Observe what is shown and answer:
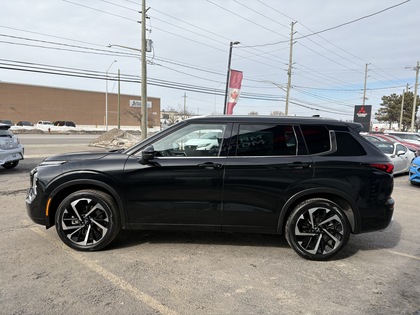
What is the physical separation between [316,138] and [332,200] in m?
0.82

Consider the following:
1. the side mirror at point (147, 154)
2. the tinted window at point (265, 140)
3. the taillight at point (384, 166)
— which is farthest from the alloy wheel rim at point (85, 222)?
the taillight at point (384, 166)

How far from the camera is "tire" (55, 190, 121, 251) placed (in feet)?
13.4

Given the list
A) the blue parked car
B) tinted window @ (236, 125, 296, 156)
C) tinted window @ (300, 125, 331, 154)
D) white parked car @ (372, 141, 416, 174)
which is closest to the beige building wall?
white parked car @ (372, 141, 416, 174)

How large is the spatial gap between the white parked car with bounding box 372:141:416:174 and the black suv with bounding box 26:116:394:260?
8716mm

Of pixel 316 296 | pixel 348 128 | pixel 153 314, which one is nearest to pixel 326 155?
pixel 348 128

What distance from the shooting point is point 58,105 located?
64.7m

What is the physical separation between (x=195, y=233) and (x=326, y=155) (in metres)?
2.27

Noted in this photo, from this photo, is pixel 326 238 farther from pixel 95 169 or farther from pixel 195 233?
pixel 95 169

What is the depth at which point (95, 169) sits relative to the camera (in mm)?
4051

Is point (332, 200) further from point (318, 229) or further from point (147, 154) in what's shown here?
point (147, 154)

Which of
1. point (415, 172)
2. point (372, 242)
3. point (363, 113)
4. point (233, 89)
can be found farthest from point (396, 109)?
point (372, 242)

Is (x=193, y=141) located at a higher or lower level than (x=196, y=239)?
higher

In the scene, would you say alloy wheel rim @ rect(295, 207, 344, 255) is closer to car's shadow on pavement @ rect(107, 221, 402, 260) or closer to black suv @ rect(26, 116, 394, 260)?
black suv @ rect(26, 116, 394, 260)

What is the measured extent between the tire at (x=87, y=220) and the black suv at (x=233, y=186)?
→ 1 cm
